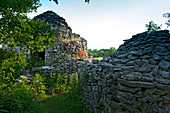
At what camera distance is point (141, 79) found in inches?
96.9

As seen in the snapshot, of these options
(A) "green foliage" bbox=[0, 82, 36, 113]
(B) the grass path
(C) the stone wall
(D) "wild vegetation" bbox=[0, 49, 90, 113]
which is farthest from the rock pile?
(C) the stone wall

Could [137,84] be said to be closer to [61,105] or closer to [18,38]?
[18,38]

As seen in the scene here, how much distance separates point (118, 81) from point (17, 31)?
317 cm

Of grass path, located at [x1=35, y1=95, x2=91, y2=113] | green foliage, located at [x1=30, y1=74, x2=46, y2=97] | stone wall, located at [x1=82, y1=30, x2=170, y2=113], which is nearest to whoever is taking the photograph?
stone wall, located at [x1=82, y1=30, x2=170, y2=113]

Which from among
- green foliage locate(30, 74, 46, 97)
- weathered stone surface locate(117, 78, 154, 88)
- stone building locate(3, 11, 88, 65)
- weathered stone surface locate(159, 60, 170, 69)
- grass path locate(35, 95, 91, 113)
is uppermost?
stone building locate(3, 11, 88, 65)

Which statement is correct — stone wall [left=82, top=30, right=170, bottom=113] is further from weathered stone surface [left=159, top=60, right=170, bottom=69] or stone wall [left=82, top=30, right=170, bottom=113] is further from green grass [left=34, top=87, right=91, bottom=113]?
green grass [left=34, top=87, right=91, bottom=113]

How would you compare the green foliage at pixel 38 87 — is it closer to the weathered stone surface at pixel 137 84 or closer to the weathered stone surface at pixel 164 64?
the weathered stone surface at pixel 137 84

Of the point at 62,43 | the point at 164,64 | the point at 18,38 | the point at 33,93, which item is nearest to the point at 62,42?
the point at 62,43

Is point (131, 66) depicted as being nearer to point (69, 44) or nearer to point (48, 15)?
point (69, 44)

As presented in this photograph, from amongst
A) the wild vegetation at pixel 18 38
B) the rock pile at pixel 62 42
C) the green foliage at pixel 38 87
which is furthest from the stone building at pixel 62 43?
the wild vegetation at pixel 18 38

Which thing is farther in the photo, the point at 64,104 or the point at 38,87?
the point at 38,87

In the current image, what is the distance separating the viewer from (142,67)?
270cm

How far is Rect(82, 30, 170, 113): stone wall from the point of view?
2.30m

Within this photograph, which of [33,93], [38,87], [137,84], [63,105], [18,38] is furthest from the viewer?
[38,87]
